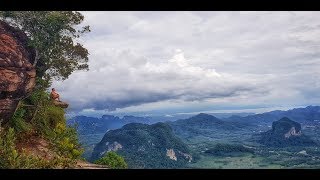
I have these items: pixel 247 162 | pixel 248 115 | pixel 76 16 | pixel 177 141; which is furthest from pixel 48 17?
pixel 248 115

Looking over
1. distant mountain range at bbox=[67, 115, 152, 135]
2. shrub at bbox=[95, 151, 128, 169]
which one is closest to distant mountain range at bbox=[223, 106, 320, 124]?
distant mountain range at bbox=[67, 115, 152, 135]

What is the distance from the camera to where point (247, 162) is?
40.7m

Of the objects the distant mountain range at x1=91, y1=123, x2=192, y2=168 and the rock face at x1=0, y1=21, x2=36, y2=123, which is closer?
the rock face at x1=0, y1=21, x2=36, y2=123

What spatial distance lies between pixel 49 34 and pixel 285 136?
5003cm

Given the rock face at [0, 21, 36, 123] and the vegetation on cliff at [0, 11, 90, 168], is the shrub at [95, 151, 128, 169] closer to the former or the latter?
the vegetation on cliff at [0, 11, 90, 168]

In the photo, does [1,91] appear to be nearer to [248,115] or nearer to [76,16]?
[76,16]

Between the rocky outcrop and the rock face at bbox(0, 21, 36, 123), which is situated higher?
the rock face at bbox(0, 21, 36, 123)

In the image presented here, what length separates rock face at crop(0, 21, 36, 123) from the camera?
1125cm

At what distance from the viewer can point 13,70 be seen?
37.9ft

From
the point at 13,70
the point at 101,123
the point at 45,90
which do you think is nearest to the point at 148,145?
the point at 101,123

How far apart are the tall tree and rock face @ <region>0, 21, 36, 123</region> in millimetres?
471

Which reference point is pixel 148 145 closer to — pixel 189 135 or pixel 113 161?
pixel 189 135
